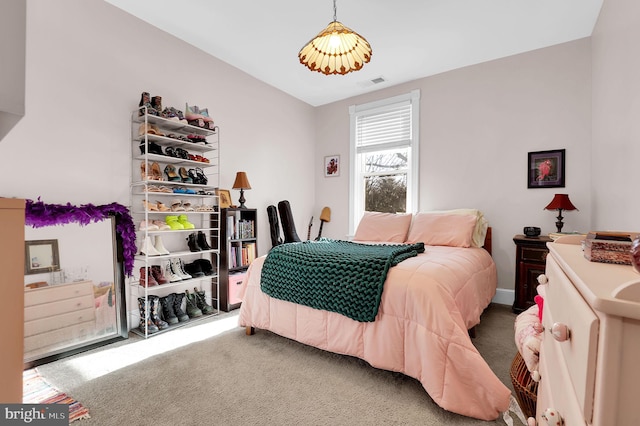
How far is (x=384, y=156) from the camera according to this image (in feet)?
13.9

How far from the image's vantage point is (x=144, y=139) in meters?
2.60

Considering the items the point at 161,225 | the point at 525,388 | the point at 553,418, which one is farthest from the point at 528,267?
the point at 161,225

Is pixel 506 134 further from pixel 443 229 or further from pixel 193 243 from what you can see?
pixel 193 243

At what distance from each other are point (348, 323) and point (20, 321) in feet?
5.25

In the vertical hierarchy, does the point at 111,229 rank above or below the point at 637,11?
below

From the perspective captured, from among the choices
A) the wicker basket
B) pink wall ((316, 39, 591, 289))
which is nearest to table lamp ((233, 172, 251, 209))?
pink wall ((316, 39, 591, 289))

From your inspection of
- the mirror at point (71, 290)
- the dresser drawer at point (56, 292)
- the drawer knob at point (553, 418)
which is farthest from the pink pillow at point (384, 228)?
the drawer knob at point (553, 418)

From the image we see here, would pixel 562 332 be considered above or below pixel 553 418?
above

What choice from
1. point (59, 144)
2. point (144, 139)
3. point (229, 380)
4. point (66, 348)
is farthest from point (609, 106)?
point (66, 348)

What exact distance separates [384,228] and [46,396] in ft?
9.69

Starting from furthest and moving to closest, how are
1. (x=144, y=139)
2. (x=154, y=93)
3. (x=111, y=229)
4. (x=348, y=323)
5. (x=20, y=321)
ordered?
(x=154, y=93) < (x=144, y=139) < (x=111, y=229) < (x=348, y=323) < (x=20, y=321)

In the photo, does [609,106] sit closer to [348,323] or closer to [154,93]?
[348,323]

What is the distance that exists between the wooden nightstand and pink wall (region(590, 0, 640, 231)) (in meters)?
0.47

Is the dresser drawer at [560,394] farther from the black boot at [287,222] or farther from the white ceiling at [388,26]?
the black boot at [287,222]
